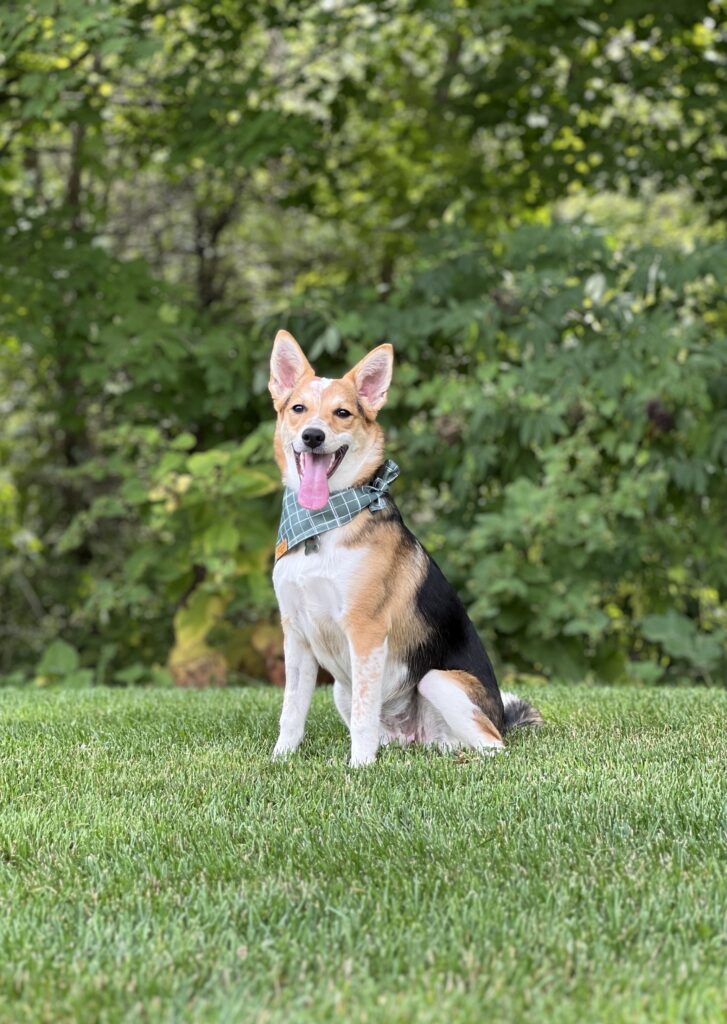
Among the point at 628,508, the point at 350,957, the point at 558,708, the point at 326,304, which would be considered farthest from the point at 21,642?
the point at 350,957

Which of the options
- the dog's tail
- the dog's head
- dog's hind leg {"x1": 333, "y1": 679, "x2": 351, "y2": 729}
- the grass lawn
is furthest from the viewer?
the dog's tail

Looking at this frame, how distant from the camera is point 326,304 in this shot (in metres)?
8.90

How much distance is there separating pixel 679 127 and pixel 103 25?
5.88 meters

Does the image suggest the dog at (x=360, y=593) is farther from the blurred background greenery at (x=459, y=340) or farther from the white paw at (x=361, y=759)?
the blurred background greenery at (x=459, y=340)

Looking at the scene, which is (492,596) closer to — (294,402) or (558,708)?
(558,708)

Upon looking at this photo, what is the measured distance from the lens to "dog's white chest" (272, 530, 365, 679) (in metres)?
4.30

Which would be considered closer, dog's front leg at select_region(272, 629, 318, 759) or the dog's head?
the dog's head

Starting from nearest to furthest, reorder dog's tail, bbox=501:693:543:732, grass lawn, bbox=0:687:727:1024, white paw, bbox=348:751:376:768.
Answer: grass lawn, bbox=0:687:727:1024 → white paw, bbox=348:751:376:768 → dog's tail, bbox=501:693:543:732

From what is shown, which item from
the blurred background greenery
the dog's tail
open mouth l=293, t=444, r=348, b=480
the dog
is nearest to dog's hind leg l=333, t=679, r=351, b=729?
the dog

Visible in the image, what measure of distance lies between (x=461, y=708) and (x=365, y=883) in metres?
1.51

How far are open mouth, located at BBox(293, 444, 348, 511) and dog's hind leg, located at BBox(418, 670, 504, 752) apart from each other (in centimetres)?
84

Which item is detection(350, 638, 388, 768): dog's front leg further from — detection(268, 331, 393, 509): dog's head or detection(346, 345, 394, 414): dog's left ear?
detection(346, 345, 394, 414): dog's left ear

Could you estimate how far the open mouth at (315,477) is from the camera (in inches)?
169

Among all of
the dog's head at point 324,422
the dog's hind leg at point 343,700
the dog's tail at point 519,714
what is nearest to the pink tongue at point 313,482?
the dog's head at point 324,422
